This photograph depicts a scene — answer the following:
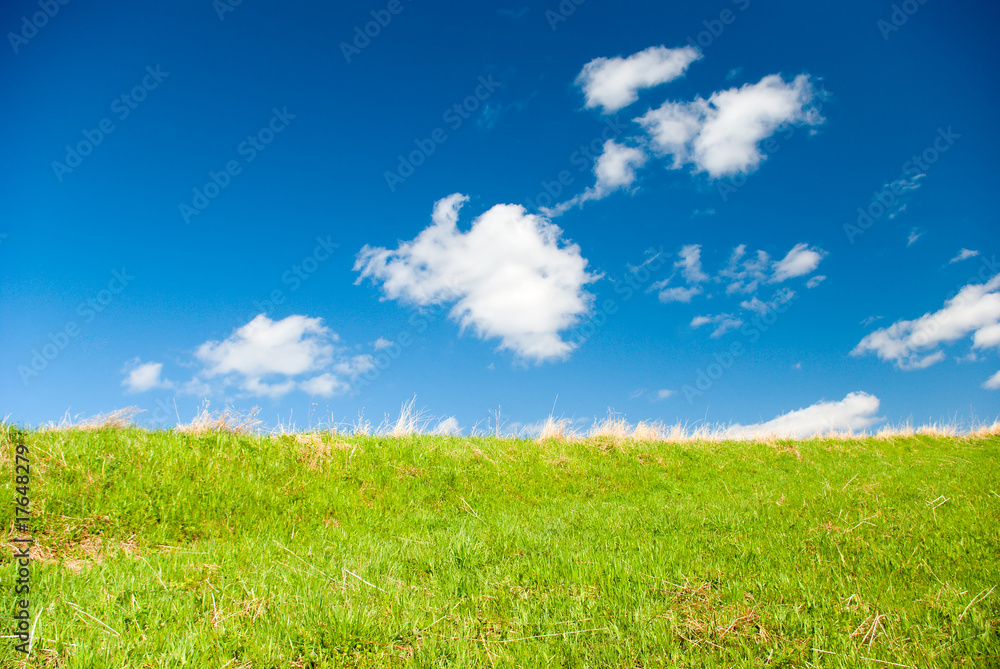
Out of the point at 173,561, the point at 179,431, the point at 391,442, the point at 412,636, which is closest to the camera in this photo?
the point at 412,636

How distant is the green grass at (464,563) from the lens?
12.6ft

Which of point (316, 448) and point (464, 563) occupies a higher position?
point (316, 448)

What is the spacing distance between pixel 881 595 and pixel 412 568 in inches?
180

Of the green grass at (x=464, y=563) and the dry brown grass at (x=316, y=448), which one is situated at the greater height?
the dry brown grass at (x=316, y=448)

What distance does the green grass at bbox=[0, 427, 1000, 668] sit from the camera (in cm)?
386

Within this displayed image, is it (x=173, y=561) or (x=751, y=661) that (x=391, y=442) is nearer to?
(x=173, y=561)

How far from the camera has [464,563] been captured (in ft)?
19.2

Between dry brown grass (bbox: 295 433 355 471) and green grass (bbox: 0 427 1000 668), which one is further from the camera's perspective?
dry brown grass (bbox: 295 433 355 471)

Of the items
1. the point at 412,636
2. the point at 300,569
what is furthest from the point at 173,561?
the point at 412,636

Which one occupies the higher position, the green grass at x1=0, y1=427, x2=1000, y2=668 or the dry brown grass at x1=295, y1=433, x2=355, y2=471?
the dry brown grass at x1=295, y1=433, x2=355, y2=471

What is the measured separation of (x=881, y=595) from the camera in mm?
4531

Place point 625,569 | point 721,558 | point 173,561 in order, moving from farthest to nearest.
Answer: point 173,561 → point 721,558 → point 625,569

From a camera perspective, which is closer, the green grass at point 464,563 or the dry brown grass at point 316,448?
the green grass at point 464,563

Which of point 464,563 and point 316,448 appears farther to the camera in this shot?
point 316,448
